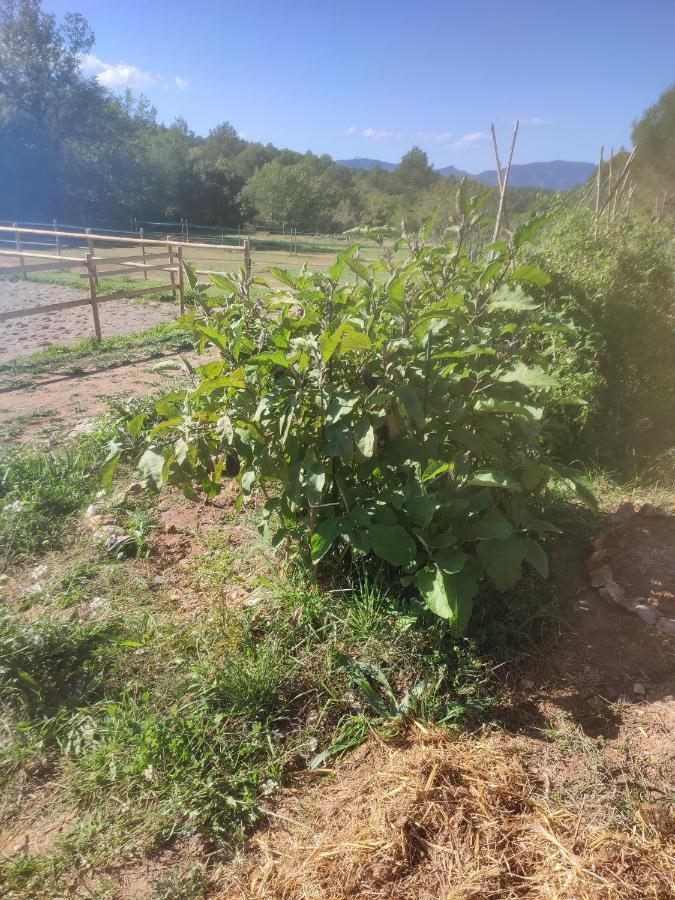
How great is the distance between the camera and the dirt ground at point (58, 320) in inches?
369

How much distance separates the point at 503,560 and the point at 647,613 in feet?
2.84

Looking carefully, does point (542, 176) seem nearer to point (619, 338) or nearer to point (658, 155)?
point (658, 155)

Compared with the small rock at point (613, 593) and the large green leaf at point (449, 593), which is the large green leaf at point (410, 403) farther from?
the small rock at point (613, 593)

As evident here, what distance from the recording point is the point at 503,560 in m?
1.98

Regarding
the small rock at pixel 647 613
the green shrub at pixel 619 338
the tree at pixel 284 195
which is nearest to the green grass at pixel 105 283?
the green shrub at pixel 619 338

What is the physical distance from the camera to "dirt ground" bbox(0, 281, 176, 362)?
9.38m

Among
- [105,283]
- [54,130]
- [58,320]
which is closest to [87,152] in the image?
[54,130]

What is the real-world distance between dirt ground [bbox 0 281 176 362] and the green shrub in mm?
7818

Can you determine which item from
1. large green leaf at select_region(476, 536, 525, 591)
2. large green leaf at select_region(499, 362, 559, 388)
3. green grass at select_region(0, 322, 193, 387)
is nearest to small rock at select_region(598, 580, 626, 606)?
large green leaf at select_region(476, 536, 525, 591)

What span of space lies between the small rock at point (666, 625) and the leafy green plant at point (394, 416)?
28.3 inches

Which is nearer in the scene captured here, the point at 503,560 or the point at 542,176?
the point at 503,560

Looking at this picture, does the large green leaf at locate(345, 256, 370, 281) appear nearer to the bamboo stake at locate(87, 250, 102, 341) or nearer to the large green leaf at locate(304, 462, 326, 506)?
the large green leaf at locate(304, 462, 326, 506)

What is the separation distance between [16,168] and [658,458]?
136 ft

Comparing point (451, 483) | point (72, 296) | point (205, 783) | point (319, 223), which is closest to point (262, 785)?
point (205, 783)
